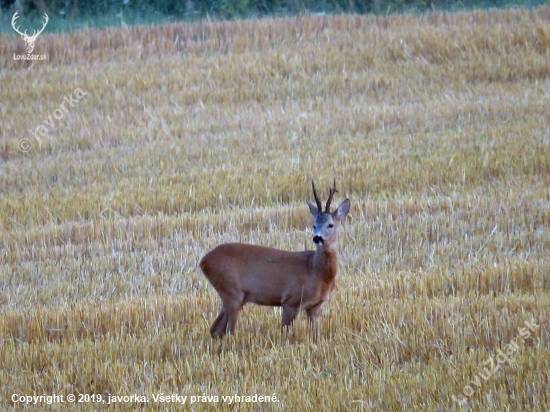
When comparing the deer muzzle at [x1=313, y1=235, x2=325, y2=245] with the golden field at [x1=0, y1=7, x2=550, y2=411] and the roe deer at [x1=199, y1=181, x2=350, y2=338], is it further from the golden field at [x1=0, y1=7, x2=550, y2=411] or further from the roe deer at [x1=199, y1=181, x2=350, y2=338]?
the golden field at [x1=0, y1=7, x2=550, y2=411]

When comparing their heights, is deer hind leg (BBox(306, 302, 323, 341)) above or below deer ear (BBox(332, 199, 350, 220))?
below

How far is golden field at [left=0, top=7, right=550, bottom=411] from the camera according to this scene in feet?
20.5

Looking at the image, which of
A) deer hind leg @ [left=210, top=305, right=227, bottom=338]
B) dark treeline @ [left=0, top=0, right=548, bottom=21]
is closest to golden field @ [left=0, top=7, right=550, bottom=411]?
deer hind leg @ [left=210, top=305, right=227, bottom=338]

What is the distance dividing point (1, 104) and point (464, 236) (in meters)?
11.3

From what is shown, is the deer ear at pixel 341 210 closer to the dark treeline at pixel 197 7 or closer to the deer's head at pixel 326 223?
the deer's head at pixel 326 223

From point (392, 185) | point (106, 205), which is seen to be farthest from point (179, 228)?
point (392, 185)

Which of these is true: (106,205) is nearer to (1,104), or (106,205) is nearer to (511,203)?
(511,203)

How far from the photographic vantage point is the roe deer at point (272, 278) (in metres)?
7.11
